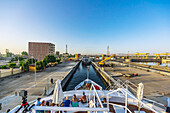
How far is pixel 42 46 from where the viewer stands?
7881cm

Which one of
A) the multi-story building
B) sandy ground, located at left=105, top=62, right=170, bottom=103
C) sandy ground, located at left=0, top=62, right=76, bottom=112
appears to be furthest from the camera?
the multi-story building

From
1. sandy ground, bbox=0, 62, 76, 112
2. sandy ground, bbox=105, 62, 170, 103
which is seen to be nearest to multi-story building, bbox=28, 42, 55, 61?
sandy ground, bbox=0, 62, 76, 112

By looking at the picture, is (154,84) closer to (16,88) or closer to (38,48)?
(16,88)

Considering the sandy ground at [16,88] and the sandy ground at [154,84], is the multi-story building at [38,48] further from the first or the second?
the sandy ground at [154,84]

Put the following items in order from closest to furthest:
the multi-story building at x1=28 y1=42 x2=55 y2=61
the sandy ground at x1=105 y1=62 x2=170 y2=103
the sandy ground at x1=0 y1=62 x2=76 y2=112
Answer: the sandy ground at x1=0 y1=62 x2=76 y2=112
the sandy ground at x1=105 y1=62 x2=170 y2=103
the multi-story building at x1=28 y1=42 x2=55 y2=61

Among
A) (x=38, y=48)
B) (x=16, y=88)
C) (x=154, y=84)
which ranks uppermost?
(x=38, y=48)

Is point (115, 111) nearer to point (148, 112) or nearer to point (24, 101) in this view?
point (148, 112)

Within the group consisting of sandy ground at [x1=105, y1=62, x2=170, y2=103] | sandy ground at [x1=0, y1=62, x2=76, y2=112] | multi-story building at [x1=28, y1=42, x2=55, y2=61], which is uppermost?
multi-story building at [x1=28, y1=42, x2=55, y2=61]

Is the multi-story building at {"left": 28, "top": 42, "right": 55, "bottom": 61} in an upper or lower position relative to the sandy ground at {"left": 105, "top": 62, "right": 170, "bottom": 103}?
upper

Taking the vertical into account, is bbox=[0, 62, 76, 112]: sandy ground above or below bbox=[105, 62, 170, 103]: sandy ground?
above

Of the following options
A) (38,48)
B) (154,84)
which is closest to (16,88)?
(154,84)

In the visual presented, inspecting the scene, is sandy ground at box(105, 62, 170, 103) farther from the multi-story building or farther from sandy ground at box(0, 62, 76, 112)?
the multi-story building

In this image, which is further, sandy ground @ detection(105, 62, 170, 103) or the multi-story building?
the multi-story building

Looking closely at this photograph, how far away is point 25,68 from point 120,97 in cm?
2909
